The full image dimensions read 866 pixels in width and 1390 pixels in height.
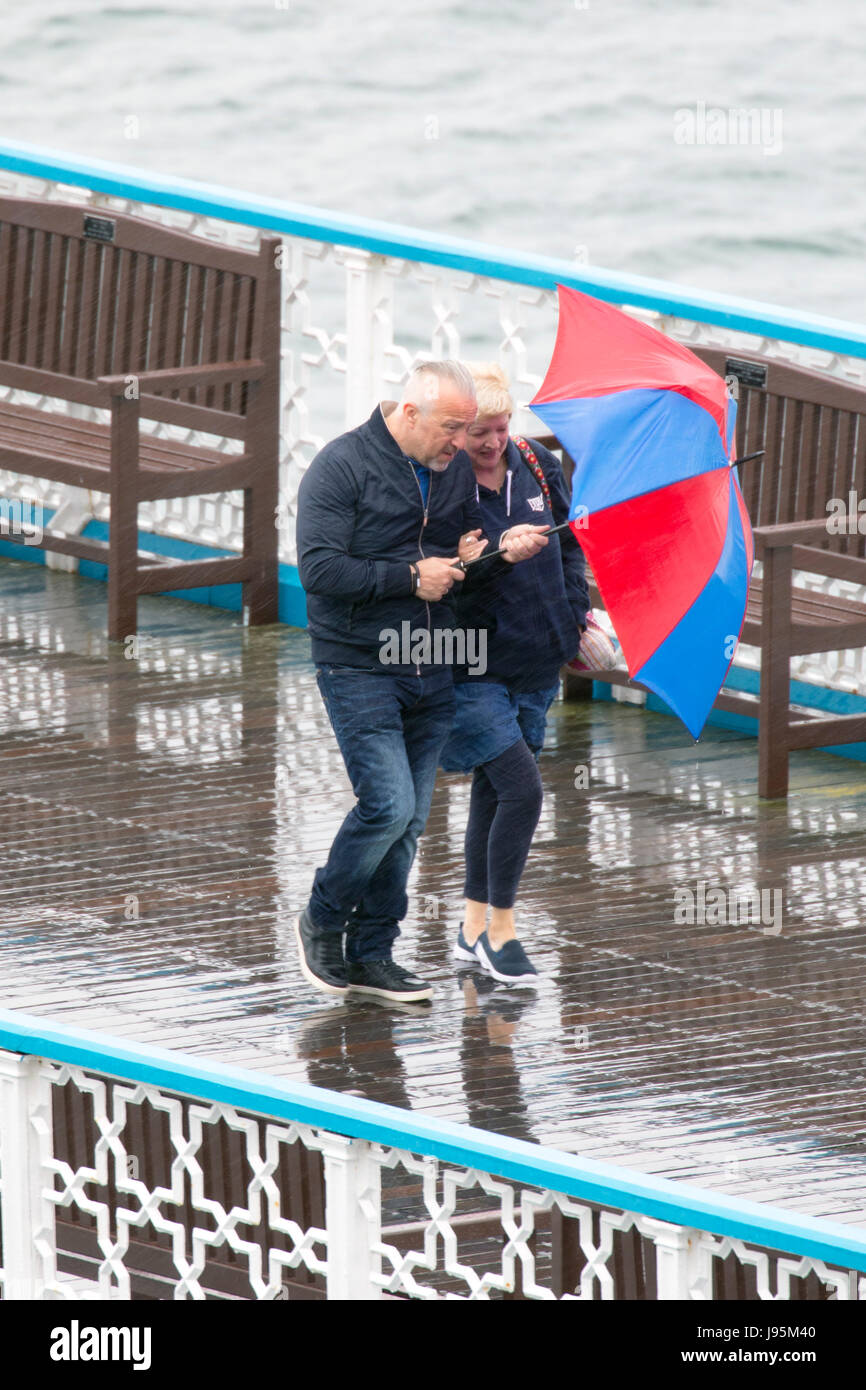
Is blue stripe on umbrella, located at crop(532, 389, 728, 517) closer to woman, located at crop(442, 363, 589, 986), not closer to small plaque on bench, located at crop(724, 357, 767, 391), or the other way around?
woman, located at crop(442, 363, 589, 986)

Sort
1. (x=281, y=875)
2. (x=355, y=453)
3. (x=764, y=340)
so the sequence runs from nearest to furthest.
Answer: (x=355, y=453) → (x=281, y=875) → (x=764, y=340)

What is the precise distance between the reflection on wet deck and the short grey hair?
5.27 ft

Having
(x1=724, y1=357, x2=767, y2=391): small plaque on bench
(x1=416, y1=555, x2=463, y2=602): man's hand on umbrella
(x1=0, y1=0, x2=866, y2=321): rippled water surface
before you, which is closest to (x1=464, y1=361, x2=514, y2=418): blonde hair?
(x1=416, y1=555, x2=463, y2=602): man's hand on umbrella

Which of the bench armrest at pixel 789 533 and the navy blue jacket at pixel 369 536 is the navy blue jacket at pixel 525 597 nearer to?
the navy blue jacket at pixel 369 536

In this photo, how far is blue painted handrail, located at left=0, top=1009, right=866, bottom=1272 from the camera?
4.78 meters

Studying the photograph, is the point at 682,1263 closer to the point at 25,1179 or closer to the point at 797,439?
the point at 25,1179

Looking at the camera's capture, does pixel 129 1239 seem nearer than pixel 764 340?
Yes

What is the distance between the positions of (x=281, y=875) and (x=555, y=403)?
193 centimetres

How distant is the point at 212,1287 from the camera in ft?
18.4

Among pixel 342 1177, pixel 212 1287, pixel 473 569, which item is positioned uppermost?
pixel 473 569

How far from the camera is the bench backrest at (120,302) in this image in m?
10.4
